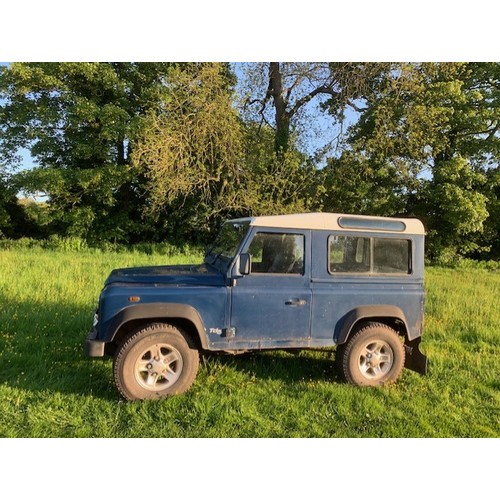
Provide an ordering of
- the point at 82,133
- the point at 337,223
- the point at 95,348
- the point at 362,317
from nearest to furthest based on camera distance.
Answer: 1. the point at 95,348
2. the point at 362,317
3. the point at 337,223
4. the point at 82,133

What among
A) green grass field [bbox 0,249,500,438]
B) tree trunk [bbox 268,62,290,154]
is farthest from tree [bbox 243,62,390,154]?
green grass field [bbox 0,249,500,438]

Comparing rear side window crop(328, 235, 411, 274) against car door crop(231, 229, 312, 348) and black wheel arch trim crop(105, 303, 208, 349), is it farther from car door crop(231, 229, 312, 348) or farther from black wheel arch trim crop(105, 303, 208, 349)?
black wheel arch trim crop(105, 303, 208, 349)

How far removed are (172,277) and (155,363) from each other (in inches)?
36.4

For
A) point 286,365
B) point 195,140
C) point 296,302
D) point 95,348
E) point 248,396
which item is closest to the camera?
point 95,348

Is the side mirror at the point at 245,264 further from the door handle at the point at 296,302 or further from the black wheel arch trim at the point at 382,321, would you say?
the black wheel arch trim at the point at 382,321

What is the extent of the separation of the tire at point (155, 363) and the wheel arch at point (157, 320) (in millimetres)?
89

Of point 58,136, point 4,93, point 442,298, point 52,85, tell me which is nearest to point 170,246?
point 58,136

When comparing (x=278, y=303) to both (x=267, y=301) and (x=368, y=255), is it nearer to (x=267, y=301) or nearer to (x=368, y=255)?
(x=267, y=301)

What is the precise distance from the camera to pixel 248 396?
420 centimetres

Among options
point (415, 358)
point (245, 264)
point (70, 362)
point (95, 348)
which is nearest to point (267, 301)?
point (245, 264)

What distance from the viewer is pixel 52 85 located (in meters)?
16.8

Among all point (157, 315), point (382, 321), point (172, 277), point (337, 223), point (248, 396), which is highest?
point (337, 223)

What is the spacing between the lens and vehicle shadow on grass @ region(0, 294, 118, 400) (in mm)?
4348

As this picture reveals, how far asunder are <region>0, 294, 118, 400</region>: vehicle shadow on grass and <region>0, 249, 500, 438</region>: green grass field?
2cm
